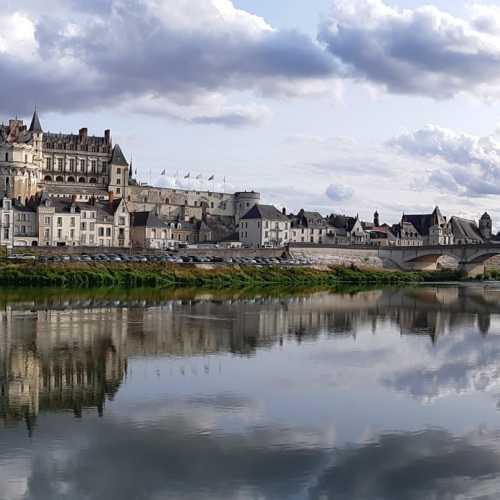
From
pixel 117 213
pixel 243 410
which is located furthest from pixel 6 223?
pixel 243 410

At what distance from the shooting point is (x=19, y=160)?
7600 centimetres

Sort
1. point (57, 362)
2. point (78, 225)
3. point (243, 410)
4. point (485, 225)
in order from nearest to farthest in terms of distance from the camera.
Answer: point (243, 410) < point (57, 362) < point (78, 225) < point (485, 225)

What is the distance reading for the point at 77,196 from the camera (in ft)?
258

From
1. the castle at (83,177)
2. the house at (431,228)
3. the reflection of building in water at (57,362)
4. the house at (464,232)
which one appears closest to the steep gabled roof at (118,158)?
the castle at (83,177)

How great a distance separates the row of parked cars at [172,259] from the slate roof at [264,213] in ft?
39.6

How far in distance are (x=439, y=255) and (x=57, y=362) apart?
5812cm

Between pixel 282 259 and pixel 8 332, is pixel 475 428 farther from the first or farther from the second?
pixel 282 259

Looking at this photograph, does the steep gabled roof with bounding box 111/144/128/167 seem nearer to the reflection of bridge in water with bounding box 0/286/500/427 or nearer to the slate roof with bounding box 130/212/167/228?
the slate roof with bounding box 130/212/167/228

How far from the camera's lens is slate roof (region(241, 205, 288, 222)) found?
82.6 meters

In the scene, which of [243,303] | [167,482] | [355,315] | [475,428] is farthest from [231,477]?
[243,303]

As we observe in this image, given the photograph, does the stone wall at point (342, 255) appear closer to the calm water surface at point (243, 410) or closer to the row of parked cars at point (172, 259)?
the row of parked cars at point (172, 259)

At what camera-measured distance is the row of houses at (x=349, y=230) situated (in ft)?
271

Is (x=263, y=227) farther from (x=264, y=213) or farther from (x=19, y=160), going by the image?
(x=19, y=160)

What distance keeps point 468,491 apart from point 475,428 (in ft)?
12.0
